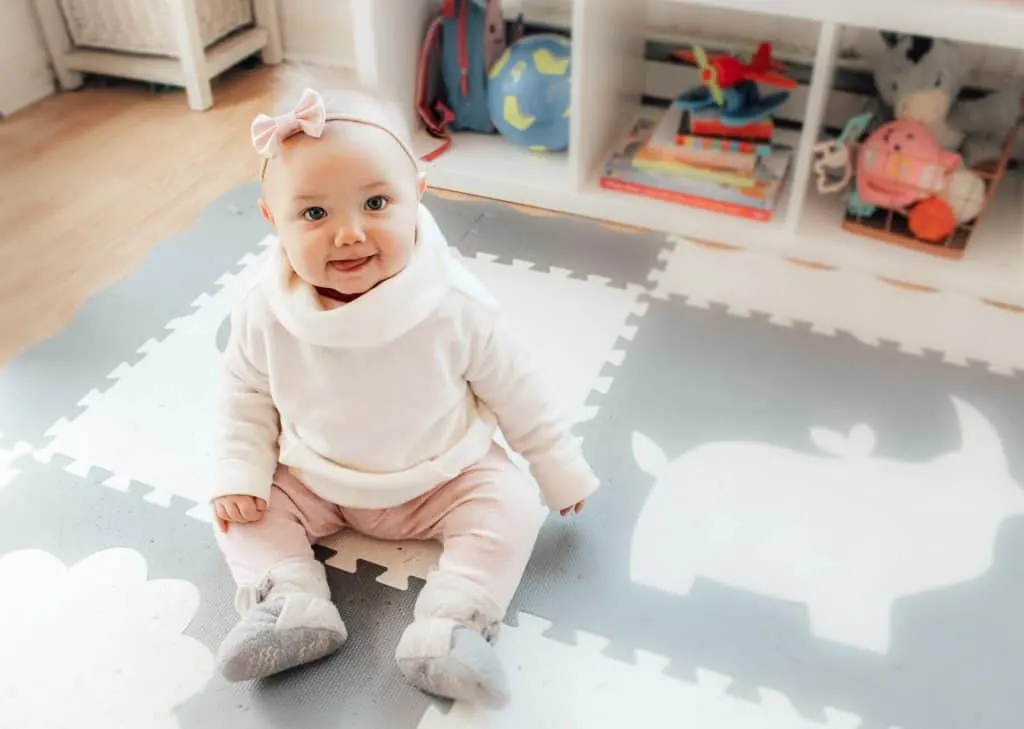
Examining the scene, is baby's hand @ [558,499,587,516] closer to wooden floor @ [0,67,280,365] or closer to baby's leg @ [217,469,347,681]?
baby's leg @ [217,469,347,681]

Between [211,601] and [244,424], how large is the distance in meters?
0.18

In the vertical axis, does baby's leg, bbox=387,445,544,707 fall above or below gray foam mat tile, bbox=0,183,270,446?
above

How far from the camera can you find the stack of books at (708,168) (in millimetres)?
1537

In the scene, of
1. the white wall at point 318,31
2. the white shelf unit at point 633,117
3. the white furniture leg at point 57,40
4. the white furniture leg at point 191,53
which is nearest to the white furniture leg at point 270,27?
the white wall at point 318,31

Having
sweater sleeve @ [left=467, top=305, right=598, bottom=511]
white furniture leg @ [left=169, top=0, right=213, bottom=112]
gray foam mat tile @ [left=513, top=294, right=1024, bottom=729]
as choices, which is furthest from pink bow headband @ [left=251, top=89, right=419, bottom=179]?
white furniture leg @ [left=169, top=0, right=213, bottom=112]

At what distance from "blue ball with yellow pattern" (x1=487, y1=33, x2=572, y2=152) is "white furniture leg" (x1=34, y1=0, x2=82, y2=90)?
915mm

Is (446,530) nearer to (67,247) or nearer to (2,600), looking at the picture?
(2,600)

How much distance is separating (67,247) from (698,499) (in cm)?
103

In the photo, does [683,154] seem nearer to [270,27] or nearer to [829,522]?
[829,522]

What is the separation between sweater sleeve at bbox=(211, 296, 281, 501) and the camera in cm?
97

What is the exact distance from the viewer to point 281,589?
3.05ft

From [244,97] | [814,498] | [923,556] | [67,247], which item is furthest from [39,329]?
[923,556]

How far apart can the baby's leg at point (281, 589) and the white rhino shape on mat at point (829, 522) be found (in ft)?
1.03

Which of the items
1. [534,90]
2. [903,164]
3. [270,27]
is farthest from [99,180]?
[903,164]
